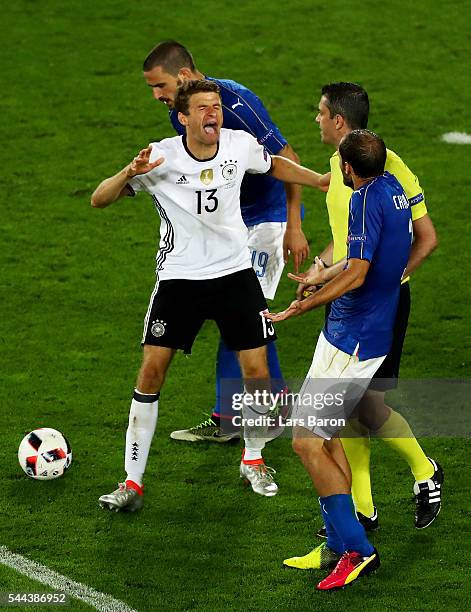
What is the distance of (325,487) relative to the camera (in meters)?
6.10

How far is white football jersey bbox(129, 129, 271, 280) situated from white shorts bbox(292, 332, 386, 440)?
1.08 m

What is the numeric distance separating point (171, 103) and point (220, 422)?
76.5 inches

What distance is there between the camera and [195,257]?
7.03 metres

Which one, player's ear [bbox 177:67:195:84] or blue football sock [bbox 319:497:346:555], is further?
player's ear [bbox 177:67:195:84]

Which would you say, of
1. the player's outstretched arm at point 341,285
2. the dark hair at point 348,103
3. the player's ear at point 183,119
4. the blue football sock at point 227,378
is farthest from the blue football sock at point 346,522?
the player's ear at point 183,119

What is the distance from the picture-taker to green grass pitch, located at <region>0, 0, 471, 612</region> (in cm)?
641

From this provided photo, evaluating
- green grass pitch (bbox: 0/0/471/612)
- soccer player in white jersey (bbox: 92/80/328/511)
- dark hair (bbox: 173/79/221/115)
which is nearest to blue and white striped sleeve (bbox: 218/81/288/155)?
soccer player in white jersey (bbox: 92/80/328/511)

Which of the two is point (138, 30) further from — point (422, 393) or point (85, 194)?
point (422, 393)

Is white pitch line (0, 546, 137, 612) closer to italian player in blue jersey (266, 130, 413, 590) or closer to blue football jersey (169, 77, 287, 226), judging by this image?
italian player in blue jersey (266, 130, 413, 590)

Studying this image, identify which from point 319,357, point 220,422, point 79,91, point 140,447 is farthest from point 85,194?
point 319,357

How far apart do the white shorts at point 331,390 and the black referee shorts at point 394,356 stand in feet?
1.01

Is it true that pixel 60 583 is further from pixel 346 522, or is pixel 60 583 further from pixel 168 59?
pixel 168 59

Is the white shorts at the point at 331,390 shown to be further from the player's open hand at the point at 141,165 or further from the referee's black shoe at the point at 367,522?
the player's open hand at the point at 141,165

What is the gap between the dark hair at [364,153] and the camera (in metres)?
5.95
